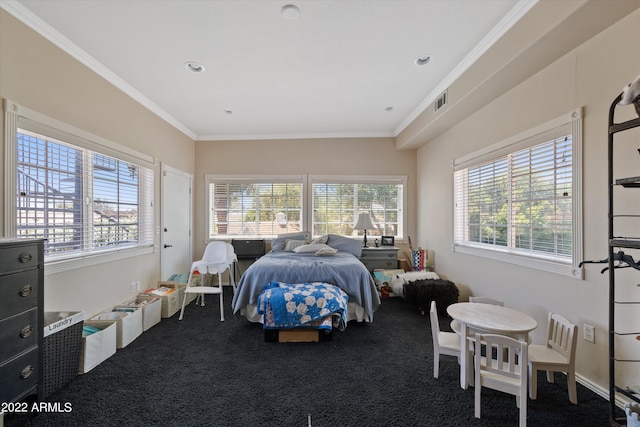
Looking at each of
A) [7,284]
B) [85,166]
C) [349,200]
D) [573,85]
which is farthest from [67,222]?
[573,85]

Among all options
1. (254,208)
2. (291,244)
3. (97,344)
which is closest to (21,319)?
(97,344)

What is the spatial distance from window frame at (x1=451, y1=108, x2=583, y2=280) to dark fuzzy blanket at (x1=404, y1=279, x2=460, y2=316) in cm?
54

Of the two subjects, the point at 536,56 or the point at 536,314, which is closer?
the point at 536,56

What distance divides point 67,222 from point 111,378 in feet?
4.81

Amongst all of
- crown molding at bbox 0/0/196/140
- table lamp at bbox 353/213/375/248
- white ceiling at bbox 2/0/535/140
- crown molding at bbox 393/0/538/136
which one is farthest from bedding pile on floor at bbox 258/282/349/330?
crown molding at bbox 0/0/196/140

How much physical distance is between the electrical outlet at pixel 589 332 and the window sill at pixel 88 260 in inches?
166

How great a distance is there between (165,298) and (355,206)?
3.28 m

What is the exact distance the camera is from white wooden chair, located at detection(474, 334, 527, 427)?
4.81 feet

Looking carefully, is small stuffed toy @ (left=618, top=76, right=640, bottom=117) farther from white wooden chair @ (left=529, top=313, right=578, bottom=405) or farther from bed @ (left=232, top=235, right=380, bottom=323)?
bed @ (left=232, top=235, right=380, bottom=323)

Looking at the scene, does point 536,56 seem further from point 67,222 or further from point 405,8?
point 67,222

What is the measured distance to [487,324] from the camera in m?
1.75

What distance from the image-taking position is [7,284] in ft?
4.80

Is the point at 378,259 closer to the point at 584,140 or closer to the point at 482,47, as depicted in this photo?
the point at 584,140

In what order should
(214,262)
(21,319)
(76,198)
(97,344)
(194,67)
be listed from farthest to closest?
1. (214,262)
2. (194,67)
3. (76,198)
4. (97,344)
5. (21,319)
